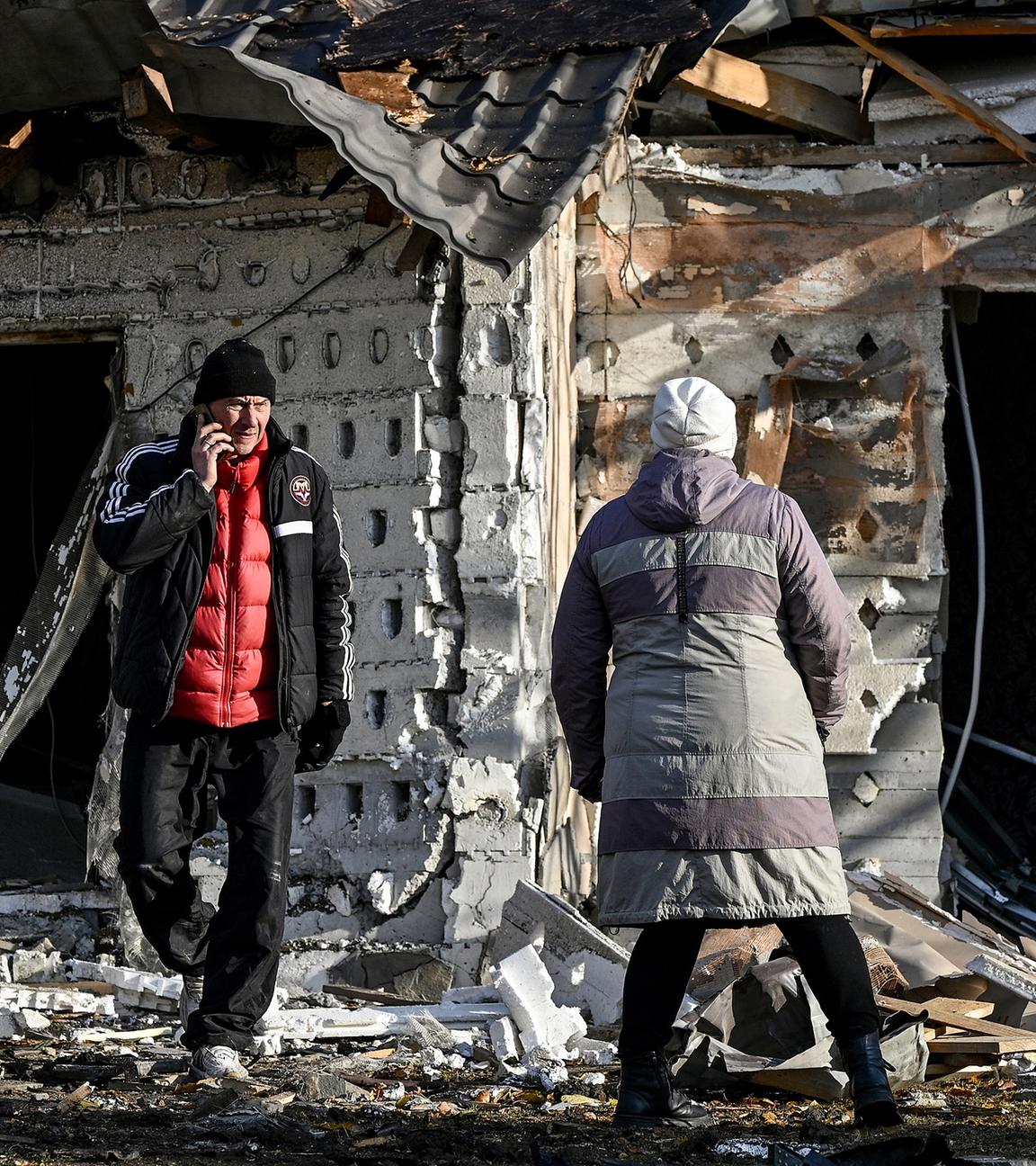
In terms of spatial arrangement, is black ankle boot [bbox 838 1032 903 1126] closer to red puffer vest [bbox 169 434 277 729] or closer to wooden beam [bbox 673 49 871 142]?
red puffer vest [bbox 169 434 277 729]

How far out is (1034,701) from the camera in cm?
844

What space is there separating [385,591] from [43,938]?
1.86 meters

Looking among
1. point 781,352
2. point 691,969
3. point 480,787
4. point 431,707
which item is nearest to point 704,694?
point 691,969

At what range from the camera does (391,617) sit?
20.0 ft

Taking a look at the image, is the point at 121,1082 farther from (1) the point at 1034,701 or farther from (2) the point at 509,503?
(1) the point at 1034,701

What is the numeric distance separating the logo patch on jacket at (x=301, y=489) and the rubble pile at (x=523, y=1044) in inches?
59.2

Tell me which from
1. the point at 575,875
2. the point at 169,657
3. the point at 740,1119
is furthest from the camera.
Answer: the point at 575,875

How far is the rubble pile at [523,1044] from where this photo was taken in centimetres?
379

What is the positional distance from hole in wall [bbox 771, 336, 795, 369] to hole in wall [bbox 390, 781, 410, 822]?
2.35 metres

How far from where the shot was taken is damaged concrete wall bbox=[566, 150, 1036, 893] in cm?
680

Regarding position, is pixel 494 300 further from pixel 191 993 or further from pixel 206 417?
pixel 191 993

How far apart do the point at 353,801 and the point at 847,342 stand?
2758 mm

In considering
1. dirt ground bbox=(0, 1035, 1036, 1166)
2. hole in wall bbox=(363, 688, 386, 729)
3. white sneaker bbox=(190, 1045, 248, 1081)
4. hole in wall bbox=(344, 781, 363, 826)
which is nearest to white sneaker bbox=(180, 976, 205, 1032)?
dirt ground bbox=(0, 1035, 1036, 1166)

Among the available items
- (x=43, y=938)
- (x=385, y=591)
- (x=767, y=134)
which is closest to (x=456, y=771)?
(x=385, y=591)
